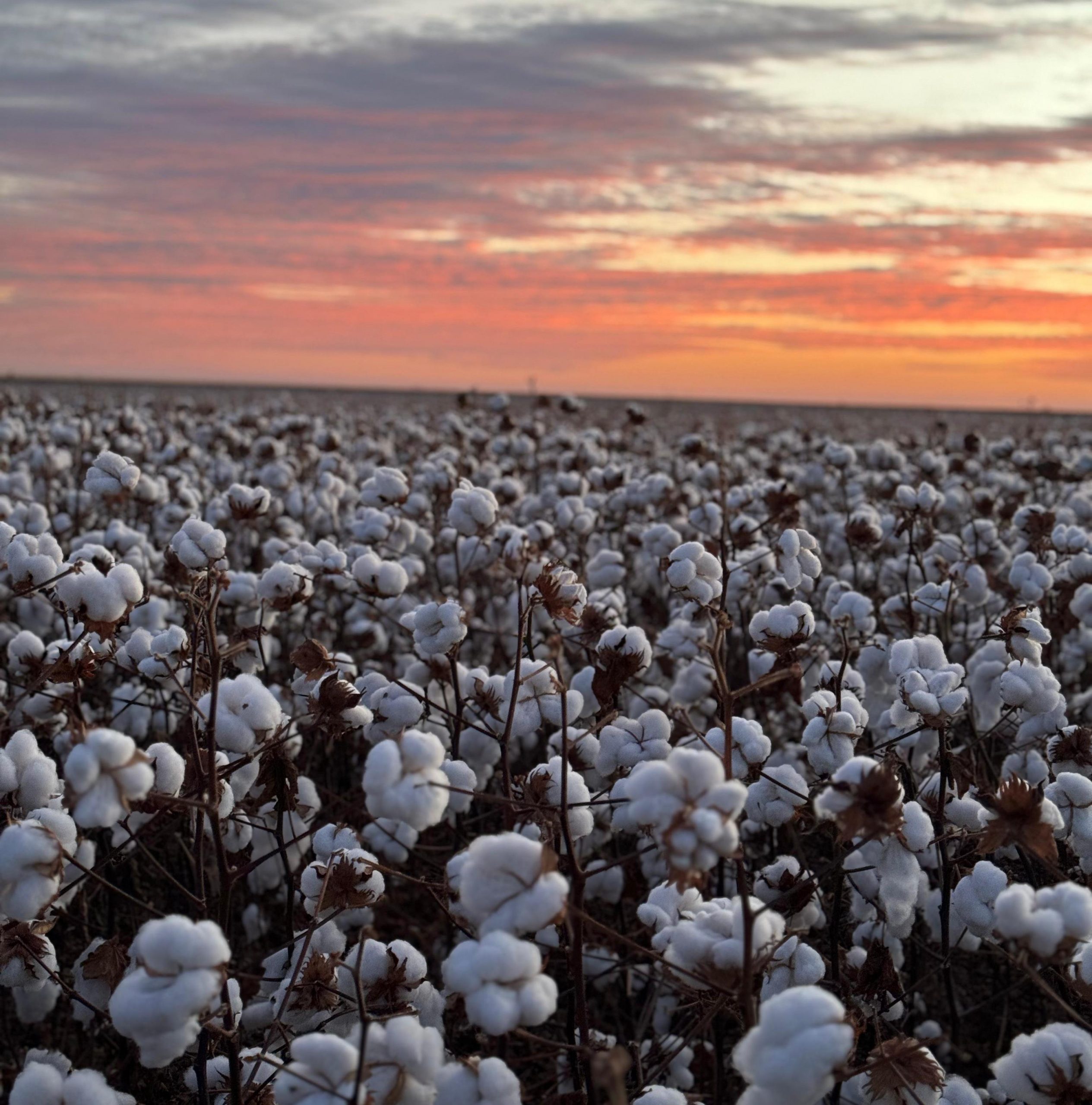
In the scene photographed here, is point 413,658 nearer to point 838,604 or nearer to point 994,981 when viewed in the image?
point 838,604

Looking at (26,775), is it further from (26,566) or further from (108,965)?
(26,566)

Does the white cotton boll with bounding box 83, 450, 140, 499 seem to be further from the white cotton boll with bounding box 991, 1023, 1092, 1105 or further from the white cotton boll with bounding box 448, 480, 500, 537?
the white cotton boll with bounding box 991, 1023, 1092, 1105

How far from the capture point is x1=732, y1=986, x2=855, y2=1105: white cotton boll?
5.32 ft

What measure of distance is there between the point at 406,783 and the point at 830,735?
1.36 m

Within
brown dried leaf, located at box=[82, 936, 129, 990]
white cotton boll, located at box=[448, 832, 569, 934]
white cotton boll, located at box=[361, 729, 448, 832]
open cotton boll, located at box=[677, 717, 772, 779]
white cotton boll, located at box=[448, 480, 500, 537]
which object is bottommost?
brown dried leaf, located at box=[82, 936, 129, 990]

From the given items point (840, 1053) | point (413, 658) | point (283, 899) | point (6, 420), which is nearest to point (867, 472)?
point (413, 658)

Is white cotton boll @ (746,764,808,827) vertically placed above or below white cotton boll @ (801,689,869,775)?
below

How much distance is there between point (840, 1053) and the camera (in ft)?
5.33

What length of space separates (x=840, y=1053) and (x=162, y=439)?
35.0ft

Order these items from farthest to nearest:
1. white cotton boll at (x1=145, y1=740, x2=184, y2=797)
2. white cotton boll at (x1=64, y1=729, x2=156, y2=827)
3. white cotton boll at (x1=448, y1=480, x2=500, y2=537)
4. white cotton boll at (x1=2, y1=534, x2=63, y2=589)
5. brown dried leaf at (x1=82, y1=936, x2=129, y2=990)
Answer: white cotton boll at (x1=448, y1=480, x2=500, y2=537), white cotton boll at (x1=2, y1=534, x2=63, y2=589), brown dried leaf at (x1=82, y1=936, x2=129, y2=990), white cotton boll at (x1=145, y1=740, x2=184, y2=797), white cotton boll at (x1=64, y1=729, x2=156, y2=827)

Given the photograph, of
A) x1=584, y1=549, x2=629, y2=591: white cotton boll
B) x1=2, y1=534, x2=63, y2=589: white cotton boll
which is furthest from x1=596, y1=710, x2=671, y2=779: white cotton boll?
x1=584, y1=549, x2=629, y2=591: white cotton boll

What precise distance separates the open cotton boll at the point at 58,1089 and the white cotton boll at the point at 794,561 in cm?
270

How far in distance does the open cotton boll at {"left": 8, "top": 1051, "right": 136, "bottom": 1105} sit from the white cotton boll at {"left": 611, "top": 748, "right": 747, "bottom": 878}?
1.12 meters

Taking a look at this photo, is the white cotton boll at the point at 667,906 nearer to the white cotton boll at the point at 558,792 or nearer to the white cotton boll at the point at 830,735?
the white cotton boll at the point at 558,792
